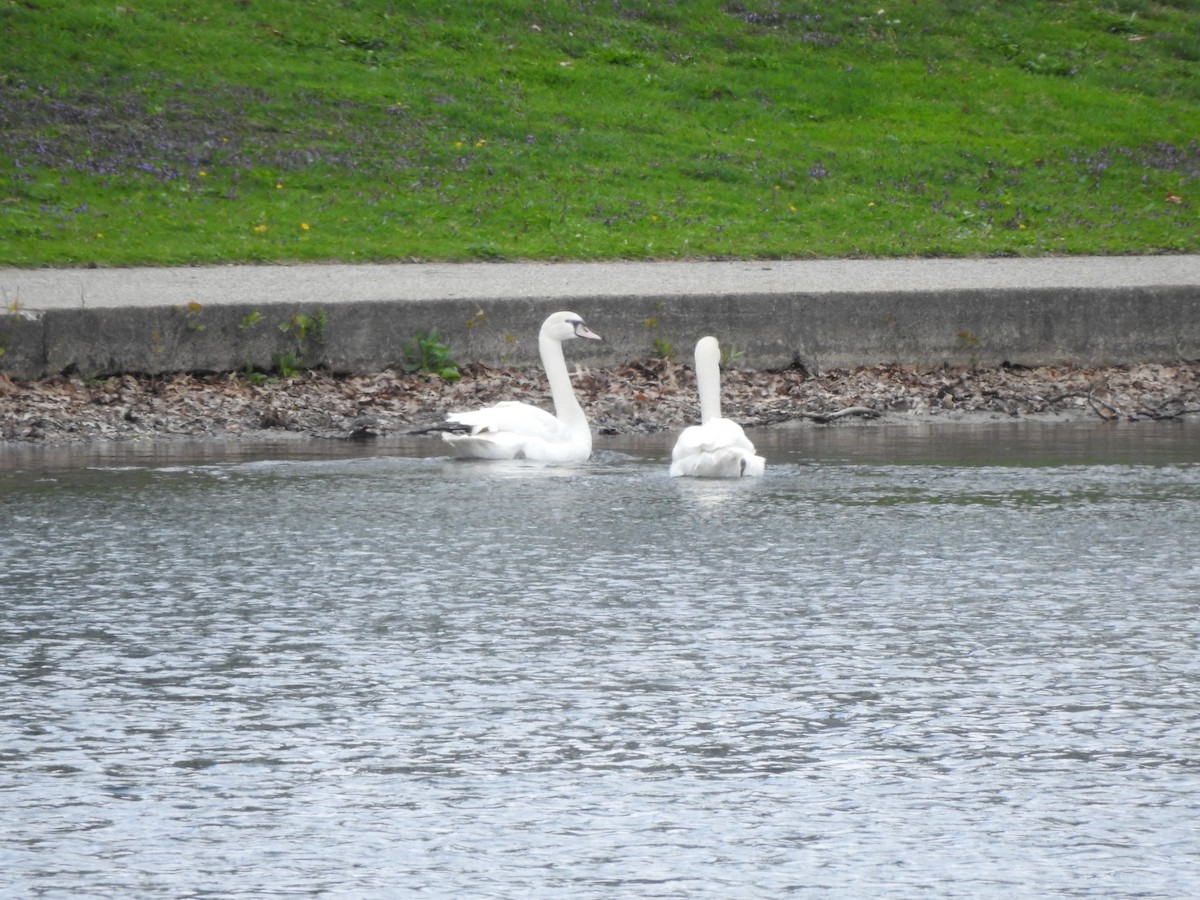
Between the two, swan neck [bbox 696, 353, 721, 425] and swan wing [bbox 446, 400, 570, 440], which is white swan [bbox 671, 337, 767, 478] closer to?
swan neck [bbox 696, 353, 721, 425]

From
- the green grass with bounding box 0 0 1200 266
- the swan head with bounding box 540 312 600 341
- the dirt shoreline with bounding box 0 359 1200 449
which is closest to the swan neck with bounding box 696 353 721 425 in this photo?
the swan head with bounding box 540 312 600 341

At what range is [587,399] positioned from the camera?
36.6 feet

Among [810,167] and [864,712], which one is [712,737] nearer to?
[864,712]

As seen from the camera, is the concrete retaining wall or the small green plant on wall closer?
the concrete retaining wall

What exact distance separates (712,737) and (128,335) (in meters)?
7.55

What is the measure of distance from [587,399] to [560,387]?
1.69 meters

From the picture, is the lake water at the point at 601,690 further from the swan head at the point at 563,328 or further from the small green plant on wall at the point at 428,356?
the small green plant on wall at the point at 428,356

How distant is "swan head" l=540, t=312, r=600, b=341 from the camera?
986 cm

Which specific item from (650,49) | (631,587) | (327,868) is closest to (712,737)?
(327,868)

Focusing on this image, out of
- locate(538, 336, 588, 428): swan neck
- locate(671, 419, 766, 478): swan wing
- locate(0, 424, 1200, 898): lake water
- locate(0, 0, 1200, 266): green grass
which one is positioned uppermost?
locate(0, 0, 1200, 266): green grass

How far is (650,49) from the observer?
2020 centimetres

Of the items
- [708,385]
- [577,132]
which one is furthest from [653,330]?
[577,132]

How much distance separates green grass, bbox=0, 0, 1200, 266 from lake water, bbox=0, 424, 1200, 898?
7.25 meters

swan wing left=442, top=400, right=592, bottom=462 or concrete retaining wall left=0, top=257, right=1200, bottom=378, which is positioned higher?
concrete retaining wall left=0, top=257, right=1200, bottom=378
